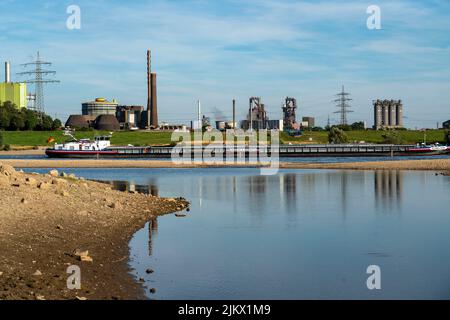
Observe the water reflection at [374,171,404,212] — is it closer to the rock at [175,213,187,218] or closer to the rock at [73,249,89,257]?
the rock at [175,213,187,218]

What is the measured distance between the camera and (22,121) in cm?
16675

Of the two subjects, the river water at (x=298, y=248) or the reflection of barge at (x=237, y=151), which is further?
the reflection of barge at (x=237, y=151)

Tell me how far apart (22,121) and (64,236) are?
152654 mm

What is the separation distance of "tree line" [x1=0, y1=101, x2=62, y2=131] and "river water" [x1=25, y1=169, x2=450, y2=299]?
13546 centimetres

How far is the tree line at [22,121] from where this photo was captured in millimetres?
165250

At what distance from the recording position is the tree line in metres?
165

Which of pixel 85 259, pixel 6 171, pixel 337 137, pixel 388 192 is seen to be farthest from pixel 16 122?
pixel 85 259

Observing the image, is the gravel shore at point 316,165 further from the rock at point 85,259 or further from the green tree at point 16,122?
the green tree at point 16,122

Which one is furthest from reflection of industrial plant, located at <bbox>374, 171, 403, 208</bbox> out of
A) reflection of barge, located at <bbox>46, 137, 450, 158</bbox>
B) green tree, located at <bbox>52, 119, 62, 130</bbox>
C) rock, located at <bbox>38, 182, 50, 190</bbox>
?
green tree, located at <bbox>52, 119, 62, 130</bbox>

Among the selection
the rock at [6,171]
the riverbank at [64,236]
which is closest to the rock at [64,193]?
the riverbank at [64,236]

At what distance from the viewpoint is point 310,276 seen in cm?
1759

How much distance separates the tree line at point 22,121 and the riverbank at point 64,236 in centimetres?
13791

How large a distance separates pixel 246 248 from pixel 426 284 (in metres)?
6.94

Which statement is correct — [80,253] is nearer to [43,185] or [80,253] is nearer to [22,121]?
[43,185]
